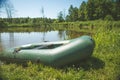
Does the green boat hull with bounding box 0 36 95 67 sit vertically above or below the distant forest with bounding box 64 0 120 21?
below

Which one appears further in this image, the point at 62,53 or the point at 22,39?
the point at 22,39

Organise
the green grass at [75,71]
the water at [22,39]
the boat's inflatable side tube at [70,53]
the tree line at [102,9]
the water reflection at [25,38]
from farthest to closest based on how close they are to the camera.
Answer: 1. the tree line at [102,9]
2. the water reflection at [25,38]
3. the water at [22,39]
4. the boat's inflatable side tube at [70,53]
5. the green grass at [75,71]

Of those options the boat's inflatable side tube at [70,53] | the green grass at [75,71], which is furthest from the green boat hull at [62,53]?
the green grass at [75,71]

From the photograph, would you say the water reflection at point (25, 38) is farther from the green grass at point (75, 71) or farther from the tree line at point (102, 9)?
the tree line at point (102, 9)

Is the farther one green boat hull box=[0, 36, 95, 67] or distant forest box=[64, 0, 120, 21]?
distant forest box=[64, 0, 120, 21]

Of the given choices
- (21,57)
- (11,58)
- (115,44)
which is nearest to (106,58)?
(115,44)

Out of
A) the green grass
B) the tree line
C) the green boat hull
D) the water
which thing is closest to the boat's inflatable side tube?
the green boat hull

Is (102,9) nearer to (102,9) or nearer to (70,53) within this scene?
(102,9)

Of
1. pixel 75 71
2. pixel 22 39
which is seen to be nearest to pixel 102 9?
pixel 22 39

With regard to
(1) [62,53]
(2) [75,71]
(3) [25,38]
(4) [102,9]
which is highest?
(4) [102,9]

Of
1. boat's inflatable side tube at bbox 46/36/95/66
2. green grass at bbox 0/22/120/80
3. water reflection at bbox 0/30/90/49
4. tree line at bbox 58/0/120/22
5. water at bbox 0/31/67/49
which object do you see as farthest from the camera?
tree line at bbox 58/0/120/22

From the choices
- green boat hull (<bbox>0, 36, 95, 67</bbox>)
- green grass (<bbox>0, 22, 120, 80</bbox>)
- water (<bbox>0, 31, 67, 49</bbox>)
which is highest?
green boat hull (<bbox>0, 36, 95, 67</bbox>)

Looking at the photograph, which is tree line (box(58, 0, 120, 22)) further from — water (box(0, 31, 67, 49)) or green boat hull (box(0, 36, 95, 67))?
green boat hull (box(0, 36, 95, 67))

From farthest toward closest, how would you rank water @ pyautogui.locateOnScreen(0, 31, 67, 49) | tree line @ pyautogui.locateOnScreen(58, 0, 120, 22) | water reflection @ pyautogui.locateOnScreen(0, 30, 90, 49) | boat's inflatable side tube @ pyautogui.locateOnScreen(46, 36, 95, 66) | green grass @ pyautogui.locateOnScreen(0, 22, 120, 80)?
1. tree line @ pyautogui.locateOnScreen(58, 0, 120, 22)
2. water reflection @ pyautogui.locateOnScreen(0, 30, 90, 49)
3. water @ pyautogui.locateOnScreen(0, 31, 67, 49)
4. boat's inflatable side tube @ pyautogui.locateOnScreen(46, 36, 95, 66)
5. green grass @ pyautogui.locateOnScreen(0, 22, 120, 80)
